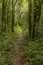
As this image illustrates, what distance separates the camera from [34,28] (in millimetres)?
17562

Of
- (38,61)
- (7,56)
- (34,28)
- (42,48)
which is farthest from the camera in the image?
(34,28)

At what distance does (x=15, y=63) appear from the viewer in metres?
11.0

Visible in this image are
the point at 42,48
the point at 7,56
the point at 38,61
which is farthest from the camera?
the point at 42,48

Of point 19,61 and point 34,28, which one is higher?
point 34,28

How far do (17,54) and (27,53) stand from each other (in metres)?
1.14

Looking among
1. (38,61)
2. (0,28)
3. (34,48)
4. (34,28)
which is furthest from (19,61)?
(0,28)

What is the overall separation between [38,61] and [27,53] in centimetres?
190

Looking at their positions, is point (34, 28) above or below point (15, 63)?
above

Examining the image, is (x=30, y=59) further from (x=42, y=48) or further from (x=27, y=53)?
(x=42, y=48)

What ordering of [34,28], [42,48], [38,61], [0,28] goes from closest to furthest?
[38,61], [42,48], [34,28], [0,28]

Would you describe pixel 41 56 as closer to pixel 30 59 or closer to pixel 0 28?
pixel 30 59

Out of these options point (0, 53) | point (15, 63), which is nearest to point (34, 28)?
point (0, 53)

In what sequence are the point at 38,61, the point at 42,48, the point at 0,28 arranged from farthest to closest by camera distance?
the point at 0,28 → the point at 42,48 → the point at 38,61

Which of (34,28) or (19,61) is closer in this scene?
(19,61)
